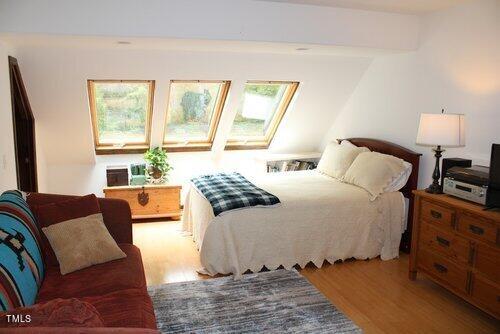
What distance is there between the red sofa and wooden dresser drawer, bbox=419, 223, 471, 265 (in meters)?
2.24

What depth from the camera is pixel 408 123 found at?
4.27m

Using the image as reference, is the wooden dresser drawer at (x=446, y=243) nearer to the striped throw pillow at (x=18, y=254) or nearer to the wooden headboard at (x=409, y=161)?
the wooden headboard at (x=409, y=161)

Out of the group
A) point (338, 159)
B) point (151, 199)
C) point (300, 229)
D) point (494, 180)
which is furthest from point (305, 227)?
point (151, 199)

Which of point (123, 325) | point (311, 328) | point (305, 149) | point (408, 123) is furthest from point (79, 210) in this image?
point (305, 149)

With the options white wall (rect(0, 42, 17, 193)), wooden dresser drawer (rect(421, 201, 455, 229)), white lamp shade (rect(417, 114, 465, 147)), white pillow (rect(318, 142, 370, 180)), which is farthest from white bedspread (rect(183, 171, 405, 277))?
white wall (rect(0, 42, 17, 193))

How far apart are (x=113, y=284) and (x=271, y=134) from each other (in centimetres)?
376

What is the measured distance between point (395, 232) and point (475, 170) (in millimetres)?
1187

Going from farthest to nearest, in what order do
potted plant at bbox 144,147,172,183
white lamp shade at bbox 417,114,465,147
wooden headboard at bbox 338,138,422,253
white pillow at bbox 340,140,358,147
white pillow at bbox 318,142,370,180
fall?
potted plant at bbox 144,147,172,183 < white pillow at bbox 340,140,358,147 < white pillow at bbox 318,142,370,180 < wooden headboard at bbox 338,138,422,253 < white lamp shade at bbox 417,114,465,147

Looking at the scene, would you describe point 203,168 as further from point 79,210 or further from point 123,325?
point 123,325

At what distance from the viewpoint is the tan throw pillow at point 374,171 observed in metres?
3.96

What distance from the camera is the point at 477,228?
2873mm

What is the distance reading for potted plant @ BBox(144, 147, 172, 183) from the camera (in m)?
5.14

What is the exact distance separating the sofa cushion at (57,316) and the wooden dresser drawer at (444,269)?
260cm

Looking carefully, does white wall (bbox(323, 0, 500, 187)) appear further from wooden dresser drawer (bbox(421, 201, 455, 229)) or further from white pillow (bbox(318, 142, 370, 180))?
wooden dresser drawer (bbox(421, 201, 455, 229))
